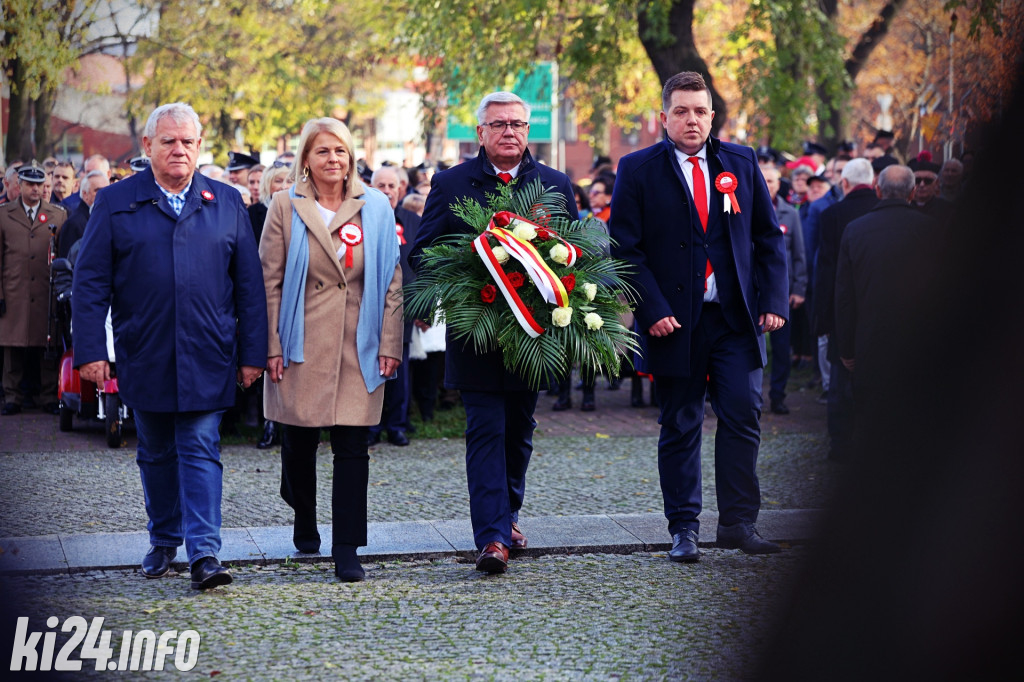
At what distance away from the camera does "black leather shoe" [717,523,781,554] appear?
598 centimetres

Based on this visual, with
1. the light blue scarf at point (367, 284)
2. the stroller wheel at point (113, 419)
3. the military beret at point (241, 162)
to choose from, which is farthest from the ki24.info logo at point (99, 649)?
the military beret at point (241, 162)

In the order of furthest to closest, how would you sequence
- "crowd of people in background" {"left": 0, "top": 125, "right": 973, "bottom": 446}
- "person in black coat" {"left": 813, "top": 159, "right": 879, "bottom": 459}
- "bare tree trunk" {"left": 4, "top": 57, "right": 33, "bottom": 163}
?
"bare tree trunk" {"left": 4, "top": 57, "right": 33, "bottom": 163}, "crowd of people in background" {"left": 0, "top": 125, "right": 973, "bottom": 446}, "person in black coat" {"left": 813, "top": 159, "right": 879, "bottom": 459}

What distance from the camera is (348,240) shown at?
18.7 ft

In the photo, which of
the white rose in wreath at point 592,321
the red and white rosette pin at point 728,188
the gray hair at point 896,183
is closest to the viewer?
the white rose in wreath at point 592,321

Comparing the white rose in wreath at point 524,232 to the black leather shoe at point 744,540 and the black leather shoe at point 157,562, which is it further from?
the black leather shoe at point 157,562

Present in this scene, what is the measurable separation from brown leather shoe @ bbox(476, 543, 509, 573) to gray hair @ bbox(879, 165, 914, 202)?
3541mm

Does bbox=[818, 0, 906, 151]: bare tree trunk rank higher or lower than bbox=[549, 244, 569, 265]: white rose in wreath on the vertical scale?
higher

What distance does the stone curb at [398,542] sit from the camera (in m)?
5.85

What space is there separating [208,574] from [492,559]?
1235mm

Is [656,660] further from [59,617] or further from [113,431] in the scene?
[113,431]

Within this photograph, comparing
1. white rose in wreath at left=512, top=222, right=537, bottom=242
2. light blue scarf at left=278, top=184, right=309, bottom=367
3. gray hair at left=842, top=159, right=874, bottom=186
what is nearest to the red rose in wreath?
white rose in wreath at left=512, top=222, right=537, bottom=242

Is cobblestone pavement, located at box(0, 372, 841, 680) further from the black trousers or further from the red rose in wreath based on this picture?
the red rose in wreath

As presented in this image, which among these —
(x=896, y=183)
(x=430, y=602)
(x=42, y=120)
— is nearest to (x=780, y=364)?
(x=896, y=183)

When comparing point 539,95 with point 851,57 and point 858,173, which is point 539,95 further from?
point 858,173
